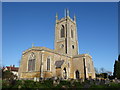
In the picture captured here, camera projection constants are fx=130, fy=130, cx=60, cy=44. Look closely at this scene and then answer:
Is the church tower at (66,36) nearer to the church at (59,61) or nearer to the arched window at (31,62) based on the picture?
the church at (59,61)

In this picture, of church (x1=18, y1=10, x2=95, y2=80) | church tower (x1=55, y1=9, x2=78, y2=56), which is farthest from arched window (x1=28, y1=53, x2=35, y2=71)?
church tower (x1=55, y1=9, x2=78, y2=56)

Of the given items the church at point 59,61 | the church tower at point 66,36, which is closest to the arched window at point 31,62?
the church at point 59,61

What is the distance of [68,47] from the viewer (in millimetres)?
39906

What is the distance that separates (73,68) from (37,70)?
1200cm

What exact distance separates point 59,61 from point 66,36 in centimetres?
1238

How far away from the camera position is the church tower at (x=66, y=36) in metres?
40.7

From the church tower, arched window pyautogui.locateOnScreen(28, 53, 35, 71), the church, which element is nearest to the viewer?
the church

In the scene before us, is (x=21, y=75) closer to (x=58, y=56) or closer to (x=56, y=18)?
(x=58, y=56)

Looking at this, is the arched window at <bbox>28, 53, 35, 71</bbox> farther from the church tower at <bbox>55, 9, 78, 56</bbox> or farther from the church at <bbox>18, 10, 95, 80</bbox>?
the church tower at <bbox>55, 9, 78, 56</bbox>

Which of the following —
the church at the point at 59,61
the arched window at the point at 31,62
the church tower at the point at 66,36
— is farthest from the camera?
the church tower at the point at 66,36

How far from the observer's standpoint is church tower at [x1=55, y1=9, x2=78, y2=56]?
134 ft

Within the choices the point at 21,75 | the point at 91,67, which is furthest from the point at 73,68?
the point at 21,75

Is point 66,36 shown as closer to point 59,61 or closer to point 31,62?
point 59,61

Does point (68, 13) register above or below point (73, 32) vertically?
above
